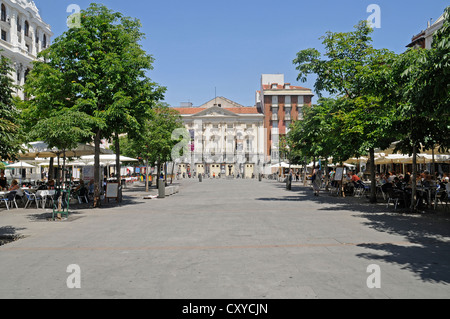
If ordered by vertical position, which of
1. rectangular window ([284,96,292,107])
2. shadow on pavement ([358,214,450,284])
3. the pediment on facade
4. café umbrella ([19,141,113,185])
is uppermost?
rectangular window ([284,96,292,107])

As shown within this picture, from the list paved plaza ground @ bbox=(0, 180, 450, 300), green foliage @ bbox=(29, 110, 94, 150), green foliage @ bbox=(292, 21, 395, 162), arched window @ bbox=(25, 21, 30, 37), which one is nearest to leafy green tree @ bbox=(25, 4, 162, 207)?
green foliage @ bbox=(29, 110, 94, 150)

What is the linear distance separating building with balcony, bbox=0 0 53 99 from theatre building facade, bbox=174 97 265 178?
42188 mm

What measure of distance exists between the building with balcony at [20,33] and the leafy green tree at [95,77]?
3348 cm

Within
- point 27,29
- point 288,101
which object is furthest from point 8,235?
point 288,101

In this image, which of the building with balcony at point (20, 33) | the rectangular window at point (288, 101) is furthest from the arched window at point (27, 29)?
the rectangular window at point (288, 101)

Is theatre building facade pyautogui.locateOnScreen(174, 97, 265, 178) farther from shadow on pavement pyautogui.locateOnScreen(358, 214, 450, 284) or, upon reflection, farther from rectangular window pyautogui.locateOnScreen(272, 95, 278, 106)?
shadow on pavement pyautogui.locateOnScreen(358, 214, 450, 284)

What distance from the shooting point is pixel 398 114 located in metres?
14.6

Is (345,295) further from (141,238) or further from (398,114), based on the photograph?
(398,114)

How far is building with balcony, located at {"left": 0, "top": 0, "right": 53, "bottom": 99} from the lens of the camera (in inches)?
1980

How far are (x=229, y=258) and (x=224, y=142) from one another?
3588 inches

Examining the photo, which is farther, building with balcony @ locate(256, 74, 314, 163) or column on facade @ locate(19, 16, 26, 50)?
building with balcony @ locate(256, 74, 314, 163)

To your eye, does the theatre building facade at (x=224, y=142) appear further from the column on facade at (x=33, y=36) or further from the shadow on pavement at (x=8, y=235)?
the shadow on pavement at (x=8, y=235)

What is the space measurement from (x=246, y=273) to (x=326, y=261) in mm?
1615
